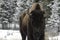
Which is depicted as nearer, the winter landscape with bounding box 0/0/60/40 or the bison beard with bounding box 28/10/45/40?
the bison beard with bounding box 28/10/45/40

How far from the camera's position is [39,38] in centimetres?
818

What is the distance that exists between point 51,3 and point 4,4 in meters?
6.07

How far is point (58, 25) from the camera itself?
22.2 metres

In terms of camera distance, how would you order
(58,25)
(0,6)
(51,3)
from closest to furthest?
(58,25) < (51,3) < (0,6)

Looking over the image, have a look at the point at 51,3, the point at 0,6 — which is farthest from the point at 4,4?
the point at 51,3

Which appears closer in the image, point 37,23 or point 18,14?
point 37,23

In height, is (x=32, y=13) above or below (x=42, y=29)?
above

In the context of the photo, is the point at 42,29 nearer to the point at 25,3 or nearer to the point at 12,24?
the point at 25,3

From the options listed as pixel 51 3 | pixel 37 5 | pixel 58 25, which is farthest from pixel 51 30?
pixel 37 5

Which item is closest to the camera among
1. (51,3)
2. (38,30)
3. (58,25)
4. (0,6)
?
(38,30)

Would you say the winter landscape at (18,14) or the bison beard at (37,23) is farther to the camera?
the winter landscape at (18,14)

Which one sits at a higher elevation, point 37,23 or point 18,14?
point 37,23

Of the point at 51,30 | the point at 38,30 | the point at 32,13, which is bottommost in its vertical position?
the point at 51,30

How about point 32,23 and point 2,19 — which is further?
point 2,19
